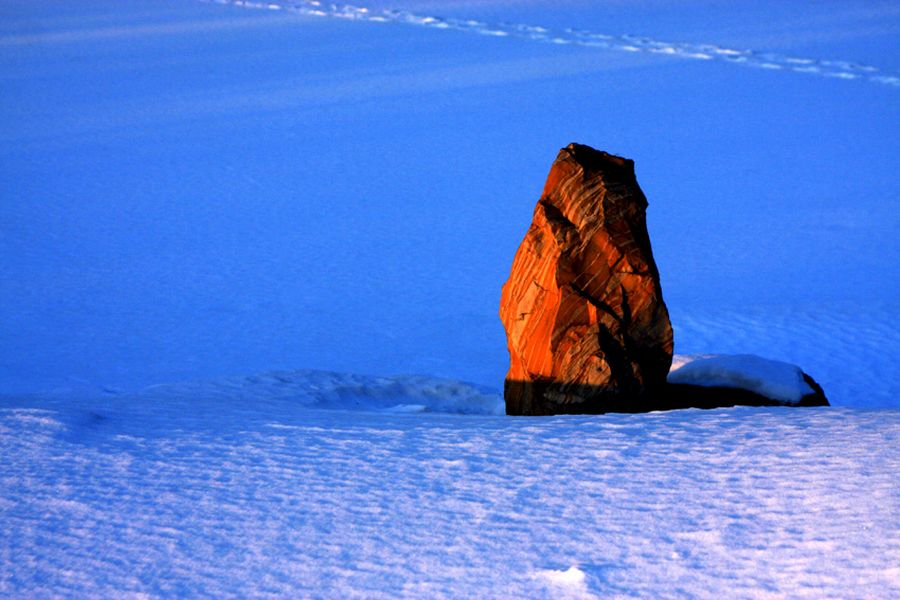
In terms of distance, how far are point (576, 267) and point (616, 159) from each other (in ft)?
1.37

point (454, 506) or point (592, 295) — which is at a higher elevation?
point (592, 295)

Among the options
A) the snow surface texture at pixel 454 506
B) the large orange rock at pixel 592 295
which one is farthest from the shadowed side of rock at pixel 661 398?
the snow surface texture at pixel 454 506

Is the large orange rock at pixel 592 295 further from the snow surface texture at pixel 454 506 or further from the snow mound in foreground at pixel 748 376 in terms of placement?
the snow mound in foreground at pixel 748 376

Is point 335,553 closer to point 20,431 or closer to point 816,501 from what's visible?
point 816,501

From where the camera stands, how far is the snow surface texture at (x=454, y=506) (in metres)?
2.02

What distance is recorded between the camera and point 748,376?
3.83 meters

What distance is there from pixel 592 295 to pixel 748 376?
81 centimetres

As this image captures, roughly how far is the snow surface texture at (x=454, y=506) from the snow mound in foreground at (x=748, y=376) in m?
0.69

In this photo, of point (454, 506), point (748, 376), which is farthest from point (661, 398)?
point (454, 506)

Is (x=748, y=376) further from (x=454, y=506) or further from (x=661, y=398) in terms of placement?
(x=454, y=506)

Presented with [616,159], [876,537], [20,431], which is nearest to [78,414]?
[20,431]

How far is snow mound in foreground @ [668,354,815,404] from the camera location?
3.79 metres

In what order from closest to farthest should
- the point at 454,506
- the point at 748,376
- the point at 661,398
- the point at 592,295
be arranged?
the point at 454,506, the point at 592,295, the point at 661,398, the point at 748,376

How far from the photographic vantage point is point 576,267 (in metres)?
3.43
